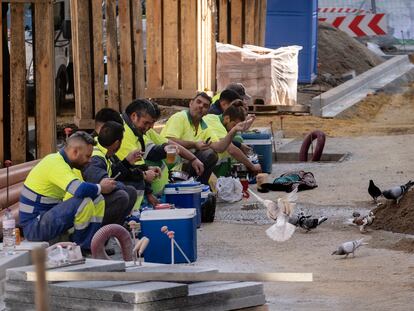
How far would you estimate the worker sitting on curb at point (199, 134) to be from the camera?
1330 cm

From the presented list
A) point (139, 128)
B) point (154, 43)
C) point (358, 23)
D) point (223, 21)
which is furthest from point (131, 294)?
point (358, 23)

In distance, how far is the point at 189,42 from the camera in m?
22.2

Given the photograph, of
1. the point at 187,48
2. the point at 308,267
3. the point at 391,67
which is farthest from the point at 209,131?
the point at 391,67

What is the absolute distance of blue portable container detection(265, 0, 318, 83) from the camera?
28.3 meters

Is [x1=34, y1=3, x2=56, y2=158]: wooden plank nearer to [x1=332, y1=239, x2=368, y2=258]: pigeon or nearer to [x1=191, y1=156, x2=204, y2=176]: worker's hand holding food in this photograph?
[x1=191, y1=156, x2=204, y2=176]: worker's hand holding food

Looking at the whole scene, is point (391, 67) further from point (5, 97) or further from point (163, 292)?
point (163, 292)

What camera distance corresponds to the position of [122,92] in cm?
1839

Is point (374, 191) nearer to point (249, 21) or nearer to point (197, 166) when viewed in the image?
point (197, 166)

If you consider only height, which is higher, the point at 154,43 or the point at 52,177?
the point at 52,177

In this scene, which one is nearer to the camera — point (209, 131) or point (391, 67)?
point (209, 131)

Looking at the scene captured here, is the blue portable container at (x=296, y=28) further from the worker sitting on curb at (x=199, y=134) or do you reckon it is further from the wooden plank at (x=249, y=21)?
the worker sitting on curb at (x=199, y=134)

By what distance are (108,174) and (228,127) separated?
3.96 metres

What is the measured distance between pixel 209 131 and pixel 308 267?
13.1 ft

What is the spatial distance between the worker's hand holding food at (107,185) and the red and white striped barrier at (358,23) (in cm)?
2704
